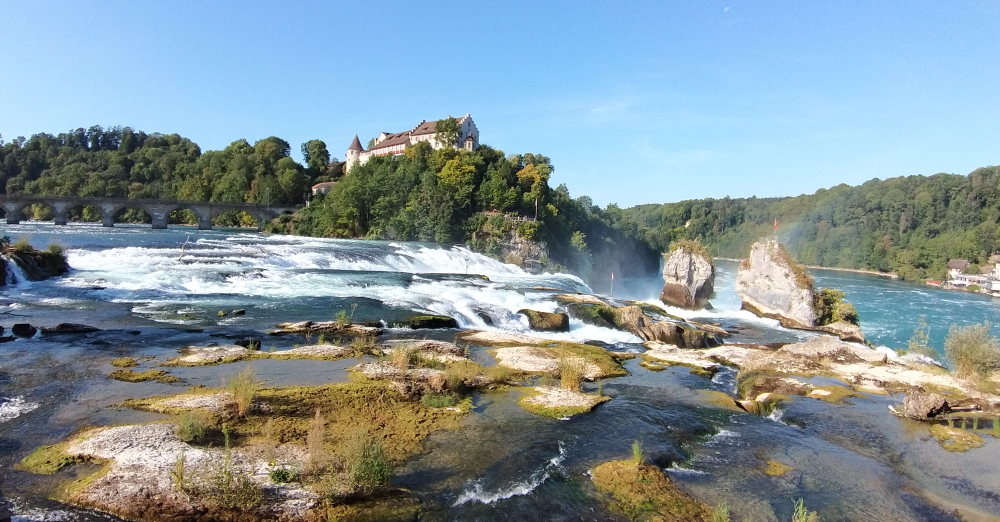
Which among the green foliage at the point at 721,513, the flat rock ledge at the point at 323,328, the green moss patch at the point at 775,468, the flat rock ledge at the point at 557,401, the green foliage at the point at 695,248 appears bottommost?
the green moss patch at the point at 775,468

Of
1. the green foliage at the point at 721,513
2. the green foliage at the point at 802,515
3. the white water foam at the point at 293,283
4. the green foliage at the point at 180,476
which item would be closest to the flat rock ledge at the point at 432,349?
the white water foam at the point at 293,283

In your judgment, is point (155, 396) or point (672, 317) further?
point (672, 317)

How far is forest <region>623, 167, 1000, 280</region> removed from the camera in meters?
82.2

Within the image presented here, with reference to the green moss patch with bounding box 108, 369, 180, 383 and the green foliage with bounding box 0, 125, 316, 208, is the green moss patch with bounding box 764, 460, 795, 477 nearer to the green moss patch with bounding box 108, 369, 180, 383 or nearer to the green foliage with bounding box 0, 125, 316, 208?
the green moss patch with bounding box 108, 369, 180, 383

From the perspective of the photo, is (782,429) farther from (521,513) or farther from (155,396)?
(155,396)

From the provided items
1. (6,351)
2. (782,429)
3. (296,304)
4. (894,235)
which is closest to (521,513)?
(782,429)

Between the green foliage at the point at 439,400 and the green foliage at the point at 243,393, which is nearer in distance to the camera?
the green foliage at the point at 243,393

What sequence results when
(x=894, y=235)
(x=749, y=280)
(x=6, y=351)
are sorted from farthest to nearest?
1. (x=894, y=235)
2. (x=749, y=280)
3. (x=6, y=351)

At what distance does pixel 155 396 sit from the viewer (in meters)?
10.7

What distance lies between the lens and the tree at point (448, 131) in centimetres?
7688

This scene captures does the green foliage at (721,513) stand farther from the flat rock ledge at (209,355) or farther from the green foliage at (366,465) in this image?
the flat rock ledge at (209,355)

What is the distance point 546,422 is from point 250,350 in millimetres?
8687

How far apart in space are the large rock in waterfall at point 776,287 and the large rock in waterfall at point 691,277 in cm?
197

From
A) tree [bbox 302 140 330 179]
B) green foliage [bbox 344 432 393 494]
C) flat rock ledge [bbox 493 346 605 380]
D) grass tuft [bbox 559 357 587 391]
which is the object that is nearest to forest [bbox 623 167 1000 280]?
tree [bbox 302 140 330 179]
